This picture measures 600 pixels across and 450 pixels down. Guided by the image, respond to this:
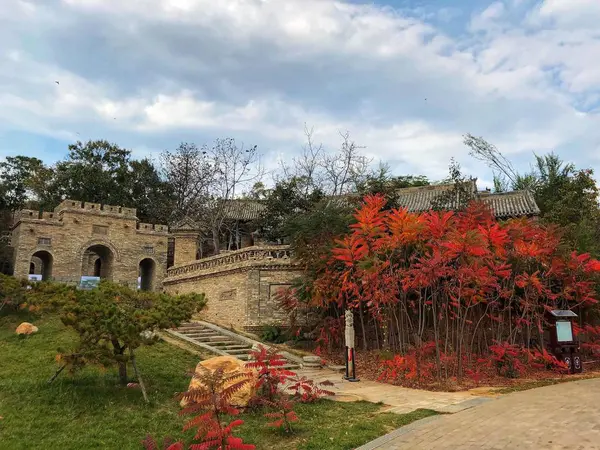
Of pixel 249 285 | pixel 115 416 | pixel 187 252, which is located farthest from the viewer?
pixel 187 252

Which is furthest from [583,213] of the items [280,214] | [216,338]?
[216,338]

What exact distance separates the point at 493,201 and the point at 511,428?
17.6m

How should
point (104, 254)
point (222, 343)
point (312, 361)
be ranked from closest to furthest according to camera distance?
point (312, 361) → point (222, 343) → point (104, 254)

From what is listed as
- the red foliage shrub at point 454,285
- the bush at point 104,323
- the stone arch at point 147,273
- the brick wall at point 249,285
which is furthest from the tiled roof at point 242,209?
the bush at point 104,323

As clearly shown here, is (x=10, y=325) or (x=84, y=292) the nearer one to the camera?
(x=84, y=292)

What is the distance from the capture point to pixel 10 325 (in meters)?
12.2

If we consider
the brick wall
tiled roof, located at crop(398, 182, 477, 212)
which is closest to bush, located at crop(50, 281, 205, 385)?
the brick wall

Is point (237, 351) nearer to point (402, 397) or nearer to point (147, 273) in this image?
point (402, 397)

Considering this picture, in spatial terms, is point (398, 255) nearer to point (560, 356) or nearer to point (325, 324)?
point (325, 324)

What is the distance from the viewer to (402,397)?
24.5 feet

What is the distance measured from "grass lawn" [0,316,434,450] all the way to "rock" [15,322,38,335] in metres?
3.05

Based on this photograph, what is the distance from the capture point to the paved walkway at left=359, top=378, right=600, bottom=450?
4.59 m

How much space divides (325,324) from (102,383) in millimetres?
6475

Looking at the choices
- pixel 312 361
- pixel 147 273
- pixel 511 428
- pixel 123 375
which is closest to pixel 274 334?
pixel 312 361
